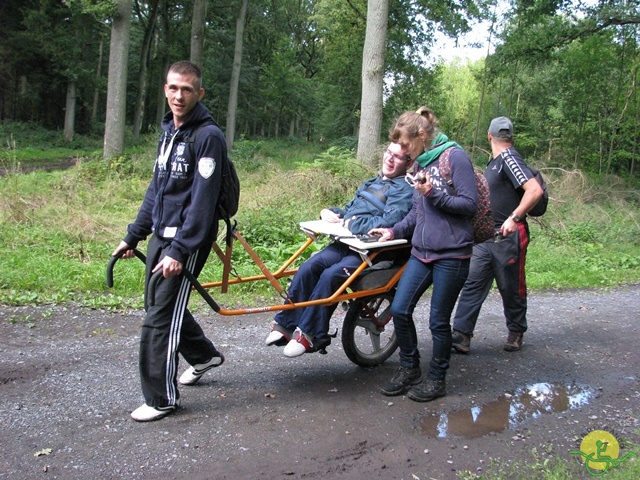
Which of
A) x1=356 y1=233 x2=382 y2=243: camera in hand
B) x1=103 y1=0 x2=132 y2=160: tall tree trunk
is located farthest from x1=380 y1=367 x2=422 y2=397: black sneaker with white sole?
x1=103 y1=0 x2=132 y2=160: tall tree trunk

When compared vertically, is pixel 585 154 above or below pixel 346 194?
above

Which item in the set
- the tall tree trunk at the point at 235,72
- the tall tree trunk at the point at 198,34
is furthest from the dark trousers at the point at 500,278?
the tall tree trunk at the point at 235,72

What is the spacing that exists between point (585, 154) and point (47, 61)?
31.7 m

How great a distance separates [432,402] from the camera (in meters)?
4.09

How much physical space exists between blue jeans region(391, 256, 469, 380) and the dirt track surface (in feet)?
1.14

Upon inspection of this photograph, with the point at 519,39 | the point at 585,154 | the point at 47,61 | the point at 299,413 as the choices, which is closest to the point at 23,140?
the point at 47,61

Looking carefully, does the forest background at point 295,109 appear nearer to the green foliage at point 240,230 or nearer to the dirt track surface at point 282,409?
the green foliage at point 240,230

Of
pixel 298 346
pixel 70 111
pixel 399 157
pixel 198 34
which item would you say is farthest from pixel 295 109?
pixel 298 346

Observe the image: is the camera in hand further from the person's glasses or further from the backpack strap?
the person's glasses

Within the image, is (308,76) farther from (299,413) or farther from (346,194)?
(299,413)

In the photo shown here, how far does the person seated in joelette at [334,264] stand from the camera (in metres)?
4.10

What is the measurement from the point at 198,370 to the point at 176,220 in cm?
123

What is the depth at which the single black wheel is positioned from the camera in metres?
4.43

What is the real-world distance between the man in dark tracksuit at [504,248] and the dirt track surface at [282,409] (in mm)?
309
